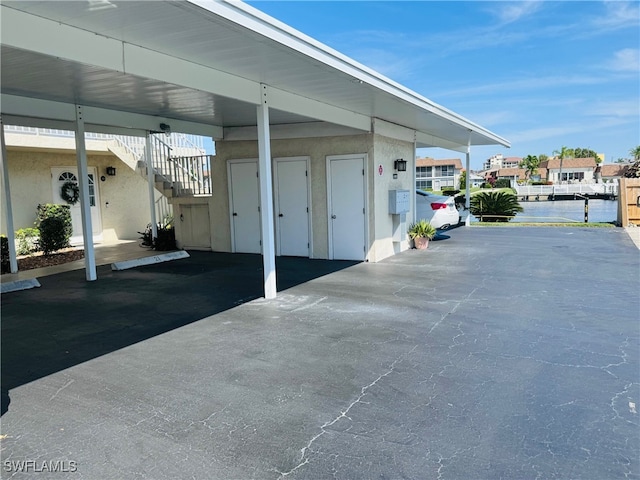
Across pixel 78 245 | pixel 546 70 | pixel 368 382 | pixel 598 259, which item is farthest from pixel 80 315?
pixel 546 70

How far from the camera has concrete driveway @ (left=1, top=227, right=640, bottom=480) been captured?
260cm

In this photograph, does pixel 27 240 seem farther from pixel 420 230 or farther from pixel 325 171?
pixel 420 230

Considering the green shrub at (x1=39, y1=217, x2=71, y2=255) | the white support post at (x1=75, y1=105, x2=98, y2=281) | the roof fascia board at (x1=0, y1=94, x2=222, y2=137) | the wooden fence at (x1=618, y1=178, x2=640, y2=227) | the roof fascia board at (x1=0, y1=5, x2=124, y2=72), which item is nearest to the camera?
the roof fascia board at (x1=0, y1=5, x2=124, y2=72)

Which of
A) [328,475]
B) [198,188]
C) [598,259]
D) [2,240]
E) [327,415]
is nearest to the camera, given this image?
[328,475]

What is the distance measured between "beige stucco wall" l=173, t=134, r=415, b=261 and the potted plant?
0.91 ft

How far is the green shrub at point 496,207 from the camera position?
1811 centimetres

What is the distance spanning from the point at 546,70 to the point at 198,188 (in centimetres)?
2004

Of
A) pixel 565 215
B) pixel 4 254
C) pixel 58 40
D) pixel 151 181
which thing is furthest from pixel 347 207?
pixel 565 215

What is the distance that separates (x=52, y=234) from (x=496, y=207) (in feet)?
52.0

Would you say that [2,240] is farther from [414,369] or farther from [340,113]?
[414,369]

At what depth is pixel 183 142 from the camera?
14.6 m

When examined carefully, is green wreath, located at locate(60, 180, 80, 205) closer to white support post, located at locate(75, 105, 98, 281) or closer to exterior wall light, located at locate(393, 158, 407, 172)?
white support post, located at locate(75, 105, 98, 281)

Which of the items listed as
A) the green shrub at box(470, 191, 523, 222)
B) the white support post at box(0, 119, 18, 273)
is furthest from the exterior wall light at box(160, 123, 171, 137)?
the green shrub at box(470, 191, 523, 222)

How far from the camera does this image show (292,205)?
33.5ft
